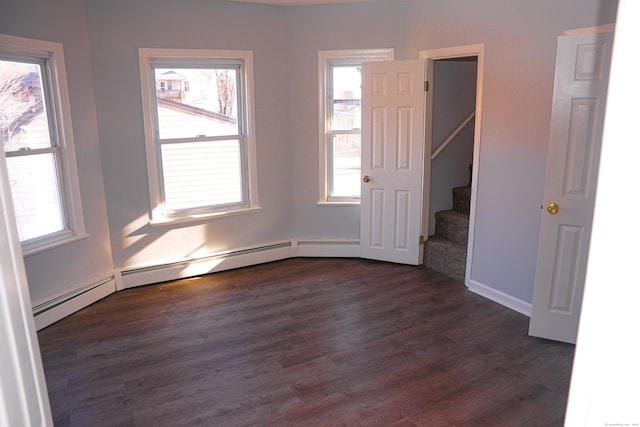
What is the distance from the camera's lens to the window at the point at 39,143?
11.2 ft

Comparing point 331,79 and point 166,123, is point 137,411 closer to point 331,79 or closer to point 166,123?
point 166,123

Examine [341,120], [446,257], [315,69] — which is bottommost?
[446,257]

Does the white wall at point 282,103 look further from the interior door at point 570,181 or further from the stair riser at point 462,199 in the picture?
the stair riser at point 462,199

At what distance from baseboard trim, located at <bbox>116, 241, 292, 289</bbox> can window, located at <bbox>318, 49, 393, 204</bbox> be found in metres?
0.80

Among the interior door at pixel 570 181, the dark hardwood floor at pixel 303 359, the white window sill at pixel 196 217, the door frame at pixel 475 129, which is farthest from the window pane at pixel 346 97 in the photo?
the interior door at pixel 570 181

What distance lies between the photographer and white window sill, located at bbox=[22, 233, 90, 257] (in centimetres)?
347

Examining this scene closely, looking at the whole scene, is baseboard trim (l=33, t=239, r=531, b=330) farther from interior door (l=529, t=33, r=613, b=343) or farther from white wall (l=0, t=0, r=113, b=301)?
interior door (l=529, t=33, r=613, b=343)

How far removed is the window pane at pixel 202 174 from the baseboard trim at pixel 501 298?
2.45 m

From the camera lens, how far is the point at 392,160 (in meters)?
4.73

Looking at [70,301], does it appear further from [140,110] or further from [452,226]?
[452,226]

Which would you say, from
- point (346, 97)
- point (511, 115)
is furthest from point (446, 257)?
point (346, 97)

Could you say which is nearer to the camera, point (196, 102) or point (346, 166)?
point (196, 102)

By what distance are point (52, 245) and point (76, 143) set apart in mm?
839

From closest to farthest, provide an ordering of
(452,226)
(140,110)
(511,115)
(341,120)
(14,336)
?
(14,336) → (511,115) → (140,110) → (452,226) → (341,120)
